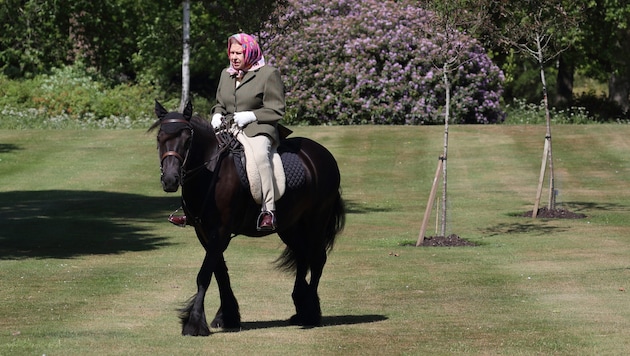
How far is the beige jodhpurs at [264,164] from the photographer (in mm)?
12055

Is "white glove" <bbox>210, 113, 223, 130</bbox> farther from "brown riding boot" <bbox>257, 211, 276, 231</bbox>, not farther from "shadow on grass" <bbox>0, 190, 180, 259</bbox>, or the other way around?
"shadow on grass" <bbox>0, 190, 180, 259</bbox>

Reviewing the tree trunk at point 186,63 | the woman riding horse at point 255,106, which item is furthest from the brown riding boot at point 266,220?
the tree trunk at point 186,63

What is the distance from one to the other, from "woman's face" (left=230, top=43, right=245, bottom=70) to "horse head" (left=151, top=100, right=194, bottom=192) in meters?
1.09

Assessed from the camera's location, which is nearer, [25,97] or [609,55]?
[25,97]

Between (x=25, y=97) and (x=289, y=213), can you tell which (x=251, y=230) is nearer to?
(x=289, y=213)

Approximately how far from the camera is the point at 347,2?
4706 centimetres

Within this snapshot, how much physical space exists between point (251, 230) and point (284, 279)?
453 centimetres

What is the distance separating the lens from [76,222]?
24766 mm

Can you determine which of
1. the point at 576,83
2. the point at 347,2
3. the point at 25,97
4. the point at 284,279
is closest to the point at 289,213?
the point at 284,279

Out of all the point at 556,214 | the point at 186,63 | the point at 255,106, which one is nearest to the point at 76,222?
the point at 556,214

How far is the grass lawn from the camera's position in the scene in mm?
11648

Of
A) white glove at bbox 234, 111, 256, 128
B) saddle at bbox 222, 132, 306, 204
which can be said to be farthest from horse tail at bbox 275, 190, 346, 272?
white glove at bbox 234, 111, 256, 128

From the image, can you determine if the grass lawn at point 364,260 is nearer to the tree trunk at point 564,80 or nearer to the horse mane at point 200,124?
the horse mane at point 200,124

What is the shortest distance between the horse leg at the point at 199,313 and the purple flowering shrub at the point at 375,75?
32.1 m
